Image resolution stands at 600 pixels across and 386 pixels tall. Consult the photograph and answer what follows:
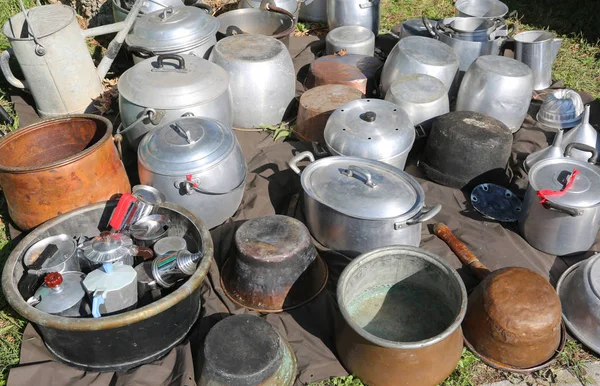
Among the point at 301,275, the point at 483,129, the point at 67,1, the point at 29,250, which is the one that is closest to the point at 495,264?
the point at 483,129

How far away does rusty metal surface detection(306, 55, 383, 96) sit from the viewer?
4.86 metres

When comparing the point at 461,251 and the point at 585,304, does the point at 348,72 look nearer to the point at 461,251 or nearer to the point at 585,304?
the point at 461,251

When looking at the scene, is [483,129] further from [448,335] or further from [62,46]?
[62,46]

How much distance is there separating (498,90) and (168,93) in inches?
105

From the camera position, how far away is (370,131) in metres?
3.80

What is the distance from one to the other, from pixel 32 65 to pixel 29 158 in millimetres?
1219

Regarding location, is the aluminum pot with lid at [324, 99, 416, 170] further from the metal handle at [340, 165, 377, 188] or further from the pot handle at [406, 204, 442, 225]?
the pot handle at [406, 204, 442, 225]

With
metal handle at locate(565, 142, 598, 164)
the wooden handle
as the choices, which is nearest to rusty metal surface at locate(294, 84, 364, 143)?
the wooden handle

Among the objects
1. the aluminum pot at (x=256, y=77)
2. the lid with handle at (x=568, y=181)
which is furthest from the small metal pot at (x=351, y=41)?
the lid with handle at (x=568, y=181)

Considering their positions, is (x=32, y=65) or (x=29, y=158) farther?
(x=32, y=65)

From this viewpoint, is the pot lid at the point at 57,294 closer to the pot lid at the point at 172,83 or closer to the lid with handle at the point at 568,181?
the pot lid at the point at 172,83

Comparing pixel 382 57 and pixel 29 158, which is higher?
pixel 29 158

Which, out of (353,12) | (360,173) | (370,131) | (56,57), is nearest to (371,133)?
(370,131)

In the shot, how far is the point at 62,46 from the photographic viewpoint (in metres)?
4.43
